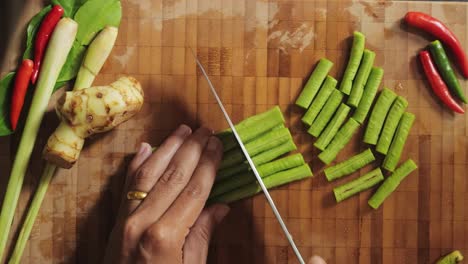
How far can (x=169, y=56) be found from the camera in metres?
3.33

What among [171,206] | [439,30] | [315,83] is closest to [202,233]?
[171,206]

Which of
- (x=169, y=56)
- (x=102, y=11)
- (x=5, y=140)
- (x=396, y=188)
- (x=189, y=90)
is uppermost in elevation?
(x=102, y=11)

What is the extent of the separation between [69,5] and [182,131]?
101cm

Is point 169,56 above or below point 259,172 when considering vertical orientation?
above

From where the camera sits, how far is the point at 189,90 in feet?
11.0

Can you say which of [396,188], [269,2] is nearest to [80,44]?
[269,2]

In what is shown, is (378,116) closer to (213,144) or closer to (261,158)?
(261,158)

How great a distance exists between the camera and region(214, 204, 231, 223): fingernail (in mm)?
3275

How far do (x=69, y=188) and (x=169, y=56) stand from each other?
1.02 metres

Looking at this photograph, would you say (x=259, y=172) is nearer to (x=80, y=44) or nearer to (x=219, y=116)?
(x=219, y=116)

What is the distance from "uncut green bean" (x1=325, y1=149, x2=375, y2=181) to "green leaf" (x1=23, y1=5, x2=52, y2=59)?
194 centimetres

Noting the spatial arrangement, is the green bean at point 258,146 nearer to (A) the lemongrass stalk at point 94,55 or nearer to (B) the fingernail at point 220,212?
(B) the fingernail at point 220,212

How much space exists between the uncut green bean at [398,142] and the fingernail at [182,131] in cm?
122

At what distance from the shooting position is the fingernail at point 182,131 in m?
3.28
